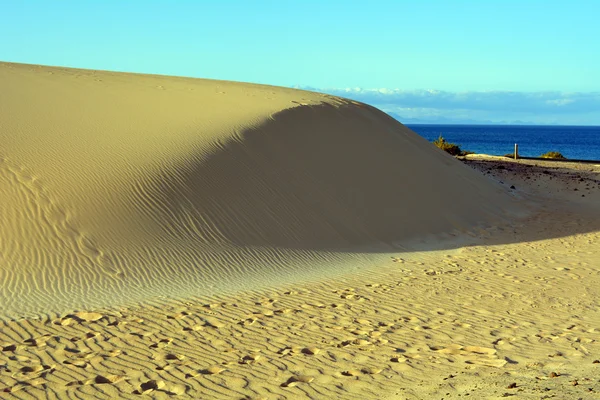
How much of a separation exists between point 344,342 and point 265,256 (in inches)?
171

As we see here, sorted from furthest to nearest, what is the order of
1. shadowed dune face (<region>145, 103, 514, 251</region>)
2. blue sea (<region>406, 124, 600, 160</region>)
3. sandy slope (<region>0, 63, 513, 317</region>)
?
blue sea (<region>406, 124, 600, 160</region>)
shadowed dune face (<region>145, 103, 514, 251</region>)
sandy slope (<region>0, 63, 513, 317</region>)

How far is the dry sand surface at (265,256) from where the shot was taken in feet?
21.0

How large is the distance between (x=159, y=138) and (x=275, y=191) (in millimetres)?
A: 2657

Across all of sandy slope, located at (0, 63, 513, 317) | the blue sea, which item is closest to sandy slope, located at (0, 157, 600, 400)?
sandy slope, located at (0, 63, 513, 317)

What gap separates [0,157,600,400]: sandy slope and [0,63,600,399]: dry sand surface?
0.04m

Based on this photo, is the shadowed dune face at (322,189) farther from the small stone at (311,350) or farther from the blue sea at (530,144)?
the blue sea at (530,144)

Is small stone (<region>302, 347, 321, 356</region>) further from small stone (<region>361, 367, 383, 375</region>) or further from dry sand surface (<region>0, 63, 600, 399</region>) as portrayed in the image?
small stone (<region>361, 367, 383, 375</region>)

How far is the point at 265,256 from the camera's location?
1149 centimetres

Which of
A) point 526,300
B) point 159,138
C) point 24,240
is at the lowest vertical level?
point 526,300

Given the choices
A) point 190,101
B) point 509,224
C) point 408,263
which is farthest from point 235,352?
point 190,101

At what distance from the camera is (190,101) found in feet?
58.6

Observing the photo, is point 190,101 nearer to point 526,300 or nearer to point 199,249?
point 199,249

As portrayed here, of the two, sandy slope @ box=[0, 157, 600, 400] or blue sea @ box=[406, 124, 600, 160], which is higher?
blue sea @ box=[406, 124, 600, 160]

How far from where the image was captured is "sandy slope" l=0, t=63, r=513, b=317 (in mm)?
10109
